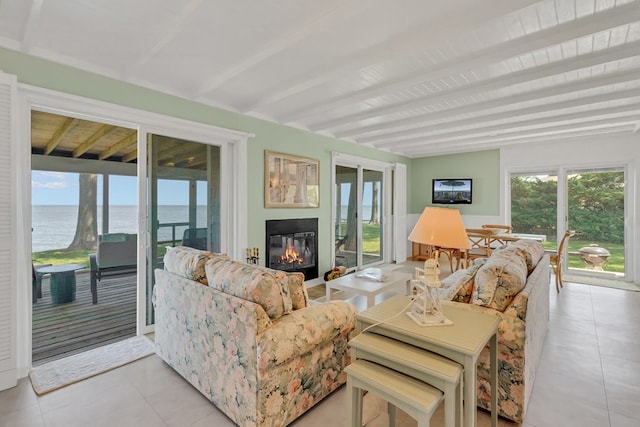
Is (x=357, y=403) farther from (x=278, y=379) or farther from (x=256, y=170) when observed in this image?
(x=256, y=170)

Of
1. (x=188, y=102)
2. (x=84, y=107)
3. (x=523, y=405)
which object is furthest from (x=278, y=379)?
(x=188, y=102)

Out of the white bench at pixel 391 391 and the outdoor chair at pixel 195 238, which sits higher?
the outdoor chair at pixel 195 238

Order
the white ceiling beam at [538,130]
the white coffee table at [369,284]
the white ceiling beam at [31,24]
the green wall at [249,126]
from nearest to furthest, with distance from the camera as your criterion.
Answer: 1. the white ceiling beam at [31,24]
2. the green wall at [249,126]
3. the white coffee table at [369,284]
4. the white ceiling beam at [538,130]

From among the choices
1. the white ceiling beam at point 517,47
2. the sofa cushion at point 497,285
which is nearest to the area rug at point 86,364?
the sofa cushion at point 497,285

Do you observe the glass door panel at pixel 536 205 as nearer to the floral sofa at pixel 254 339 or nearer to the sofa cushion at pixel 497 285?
the sofa cushion at pixel 497 285

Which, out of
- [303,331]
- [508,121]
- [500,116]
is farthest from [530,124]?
[303,331]

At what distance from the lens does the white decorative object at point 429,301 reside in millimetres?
1570

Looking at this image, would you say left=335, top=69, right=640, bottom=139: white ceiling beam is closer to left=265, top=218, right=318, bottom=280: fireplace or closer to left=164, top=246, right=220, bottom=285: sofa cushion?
left=265, top=218, right=318, bottom=280: fireplace

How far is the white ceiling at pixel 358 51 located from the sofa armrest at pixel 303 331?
180 cm

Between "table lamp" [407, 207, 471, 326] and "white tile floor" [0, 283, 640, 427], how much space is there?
680 mm

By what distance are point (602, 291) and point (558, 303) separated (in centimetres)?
108

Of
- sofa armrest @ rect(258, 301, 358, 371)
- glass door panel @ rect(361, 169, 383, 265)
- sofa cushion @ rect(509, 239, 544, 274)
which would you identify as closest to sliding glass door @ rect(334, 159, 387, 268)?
glass door panel @ rect(361, 169, 383, 265)

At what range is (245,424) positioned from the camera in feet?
5.39

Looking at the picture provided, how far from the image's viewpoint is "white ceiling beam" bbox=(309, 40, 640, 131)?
7.29 ft
